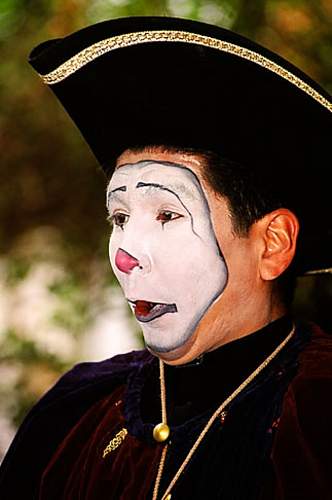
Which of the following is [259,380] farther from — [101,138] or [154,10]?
[154,10]

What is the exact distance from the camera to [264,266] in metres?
1.86

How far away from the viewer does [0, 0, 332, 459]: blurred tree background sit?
12.9 feet

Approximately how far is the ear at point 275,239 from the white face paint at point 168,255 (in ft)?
0.31

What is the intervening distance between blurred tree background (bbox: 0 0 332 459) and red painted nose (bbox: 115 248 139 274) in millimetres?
1903

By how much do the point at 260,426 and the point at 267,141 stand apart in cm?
51

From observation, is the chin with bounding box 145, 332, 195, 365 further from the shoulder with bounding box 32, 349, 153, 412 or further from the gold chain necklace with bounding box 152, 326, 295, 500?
the shoulder with bounding box 32, 349, 153, 412

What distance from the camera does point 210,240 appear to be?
1.80m

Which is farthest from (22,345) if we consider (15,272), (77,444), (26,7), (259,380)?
(259,380)

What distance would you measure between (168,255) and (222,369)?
26 cm

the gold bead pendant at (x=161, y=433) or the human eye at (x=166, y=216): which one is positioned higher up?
the human eye at (x=166, y=216)

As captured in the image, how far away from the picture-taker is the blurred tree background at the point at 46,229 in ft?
12.9

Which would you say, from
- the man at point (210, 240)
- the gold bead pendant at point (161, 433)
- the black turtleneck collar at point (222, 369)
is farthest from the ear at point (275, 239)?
the gold bead pendant at point (161, 433)

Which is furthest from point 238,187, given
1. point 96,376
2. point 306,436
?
point 96,376

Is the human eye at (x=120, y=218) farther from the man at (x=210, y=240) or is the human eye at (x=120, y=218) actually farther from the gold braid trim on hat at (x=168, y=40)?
the gold braid trim on hat at (x=168, y=40)
